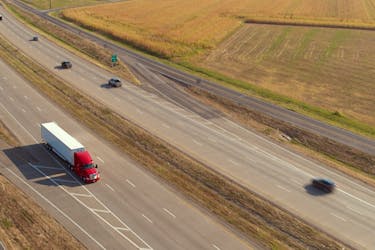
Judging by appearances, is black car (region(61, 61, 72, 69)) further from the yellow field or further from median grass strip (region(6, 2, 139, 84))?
the yellow field

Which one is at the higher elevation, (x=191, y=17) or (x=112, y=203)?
(x=191, y=17)

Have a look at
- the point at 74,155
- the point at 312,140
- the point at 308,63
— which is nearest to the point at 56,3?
the point at 308,63

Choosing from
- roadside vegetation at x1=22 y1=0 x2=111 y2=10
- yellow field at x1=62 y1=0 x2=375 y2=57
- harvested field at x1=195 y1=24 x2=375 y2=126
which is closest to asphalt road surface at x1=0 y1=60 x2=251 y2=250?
harvested field at x1=195 y1=24 x2=375 y2=126

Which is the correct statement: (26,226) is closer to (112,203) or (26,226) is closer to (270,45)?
(112,203)

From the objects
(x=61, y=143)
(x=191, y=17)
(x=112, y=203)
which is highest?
(x=191, y=17)

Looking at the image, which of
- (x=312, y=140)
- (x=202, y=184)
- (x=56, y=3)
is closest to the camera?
(x=202, y=184)

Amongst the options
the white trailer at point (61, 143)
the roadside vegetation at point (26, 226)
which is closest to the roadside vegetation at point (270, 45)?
the white trailer at point (61, 143)

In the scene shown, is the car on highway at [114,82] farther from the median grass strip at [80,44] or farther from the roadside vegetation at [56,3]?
the roadside vegetation at [56,3]
